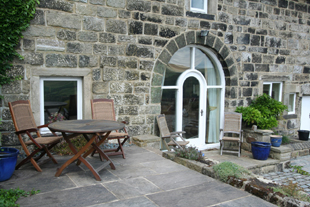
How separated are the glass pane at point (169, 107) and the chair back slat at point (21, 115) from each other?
10.7 feet

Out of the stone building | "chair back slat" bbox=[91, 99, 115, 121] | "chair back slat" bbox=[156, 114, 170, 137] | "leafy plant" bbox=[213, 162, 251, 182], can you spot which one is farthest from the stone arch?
"leafy plant" bbox=[213, 162, 251, 182]

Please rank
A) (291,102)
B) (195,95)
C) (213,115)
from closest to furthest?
(195,95), (213,115), (291,102)

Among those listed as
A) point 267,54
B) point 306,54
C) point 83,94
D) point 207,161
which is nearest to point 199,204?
point 207,161

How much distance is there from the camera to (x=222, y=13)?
7250 millimetres

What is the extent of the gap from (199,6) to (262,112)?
3.42 meters

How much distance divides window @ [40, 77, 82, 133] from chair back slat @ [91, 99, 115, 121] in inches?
25.4

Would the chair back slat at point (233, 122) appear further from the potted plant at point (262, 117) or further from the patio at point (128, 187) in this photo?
the patio at point (128, 187)

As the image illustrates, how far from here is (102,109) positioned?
511cm

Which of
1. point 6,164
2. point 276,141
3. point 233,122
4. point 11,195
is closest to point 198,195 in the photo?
point 11,195

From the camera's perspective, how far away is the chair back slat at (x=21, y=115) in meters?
3.98

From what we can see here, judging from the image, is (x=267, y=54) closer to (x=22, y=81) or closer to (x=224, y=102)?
(x=224, y=102)

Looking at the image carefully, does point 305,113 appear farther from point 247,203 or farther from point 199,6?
point 247,203

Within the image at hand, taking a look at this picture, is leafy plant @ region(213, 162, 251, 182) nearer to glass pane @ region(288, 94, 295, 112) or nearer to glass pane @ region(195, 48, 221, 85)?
glass pane @ region(195, 48, 221, 85)

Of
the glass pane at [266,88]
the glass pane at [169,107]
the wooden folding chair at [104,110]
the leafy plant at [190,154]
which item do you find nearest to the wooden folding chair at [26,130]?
the wooden folding chair at [104,110]
